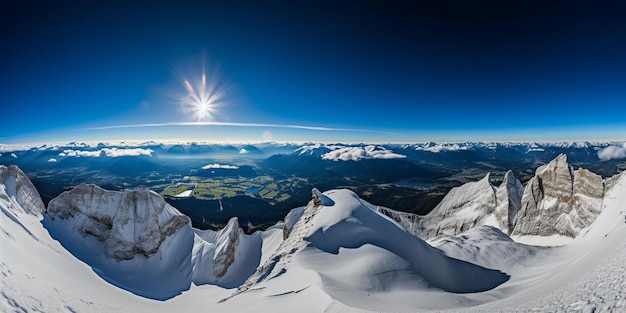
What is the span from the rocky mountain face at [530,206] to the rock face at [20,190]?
94969 mm

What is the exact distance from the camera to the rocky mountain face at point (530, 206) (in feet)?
199

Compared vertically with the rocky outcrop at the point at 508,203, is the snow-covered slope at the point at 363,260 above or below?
above

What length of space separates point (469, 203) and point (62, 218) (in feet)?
405

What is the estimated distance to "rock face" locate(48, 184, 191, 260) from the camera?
7044 cm

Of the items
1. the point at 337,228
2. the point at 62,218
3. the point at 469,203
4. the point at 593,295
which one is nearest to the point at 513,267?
the point at 337,228

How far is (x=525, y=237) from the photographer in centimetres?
7144

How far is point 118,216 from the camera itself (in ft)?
238

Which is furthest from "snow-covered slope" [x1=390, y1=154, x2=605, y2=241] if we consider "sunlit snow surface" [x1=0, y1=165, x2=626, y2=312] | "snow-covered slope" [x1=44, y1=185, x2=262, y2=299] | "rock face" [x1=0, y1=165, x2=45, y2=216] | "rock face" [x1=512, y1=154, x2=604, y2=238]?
"rock face" [x1=0, y1=165, x2=45, y2=216]

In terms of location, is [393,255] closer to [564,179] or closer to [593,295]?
[593,295]

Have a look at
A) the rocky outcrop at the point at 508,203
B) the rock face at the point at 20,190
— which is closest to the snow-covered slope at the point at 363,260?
the rocky outcrop at the point at 508,203

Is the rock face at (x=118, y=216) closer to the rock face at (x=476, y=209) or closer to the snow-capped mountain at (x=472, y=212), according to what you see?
the snow-capped mountain at (x=472, y=212)

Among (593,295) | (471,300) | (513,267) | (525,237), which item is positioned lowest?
(525,237)

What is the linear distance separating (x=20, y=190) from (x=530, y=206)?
129446mm

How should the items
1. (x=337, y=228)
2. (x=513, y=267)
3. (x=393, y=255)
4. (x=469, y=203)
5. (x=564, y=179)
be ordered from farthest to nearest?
1. (x=469, y=203)
2. (x=564, y=179)
3. (x=513, y=267)
4. (x=337, y=228)
5. (x=393, y=255)
